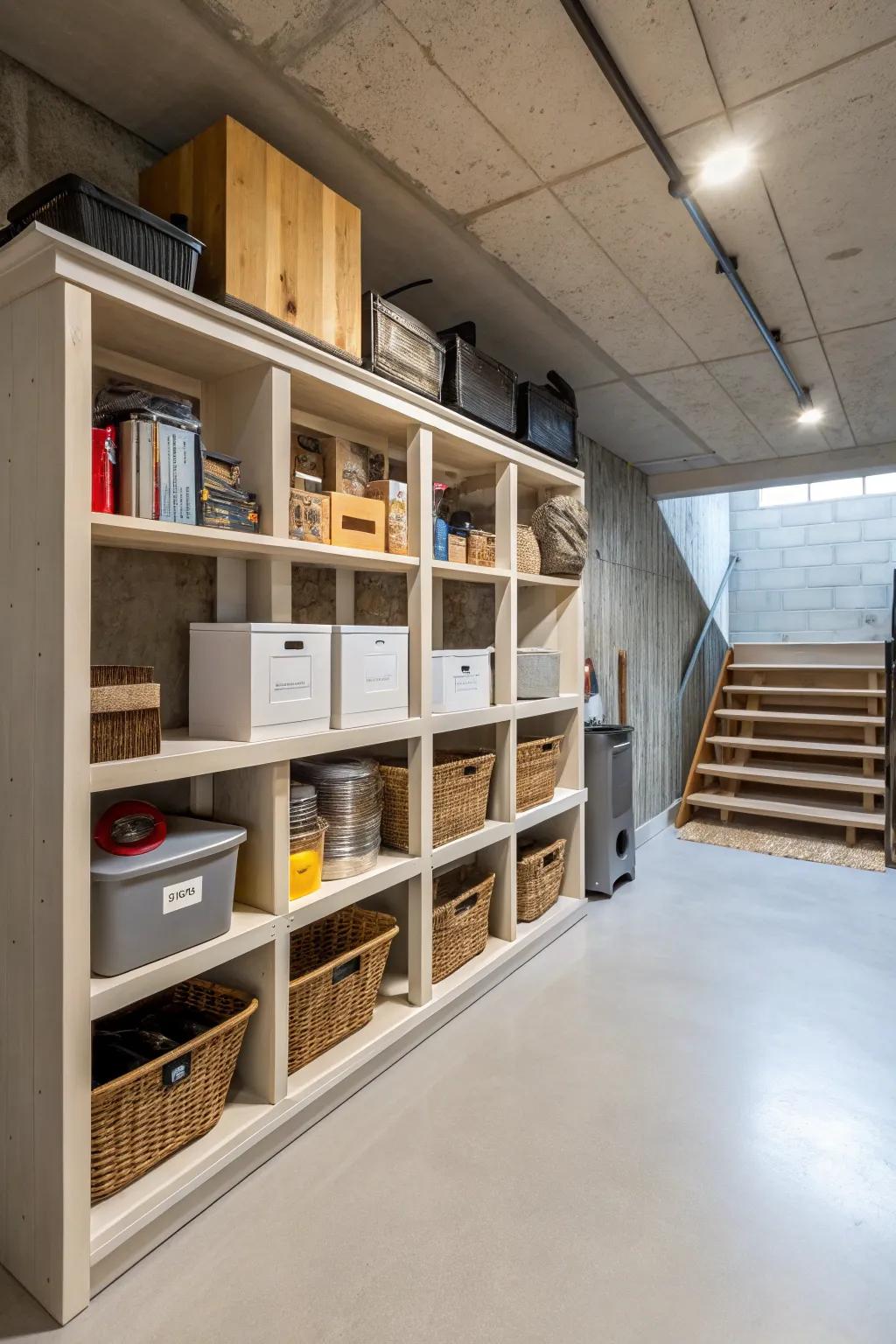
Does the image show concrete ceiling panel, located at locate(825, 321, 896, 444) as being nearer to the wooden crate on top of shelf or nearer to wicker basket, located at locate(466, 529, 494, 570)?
wicker basket, located at locate(466, 529, 494, 570)

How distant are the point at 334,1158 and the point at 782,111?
296 centimetres

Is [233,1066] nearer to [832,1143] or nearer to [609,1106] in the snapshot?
[609,1106]

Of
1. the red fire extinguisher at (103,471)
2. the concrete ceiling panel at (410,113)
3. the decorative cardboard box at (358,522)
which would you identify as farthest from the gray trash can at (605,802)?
the red fire extinguisher at (103,471)

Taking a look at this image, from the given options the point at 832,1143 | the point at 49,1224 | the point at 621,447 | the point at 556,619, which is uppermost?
the point at 621,447

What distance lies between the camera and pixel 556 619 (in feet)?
11.5

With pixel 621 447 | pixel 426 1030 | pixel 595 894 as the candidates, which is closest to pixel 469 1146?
pixel 426 1030

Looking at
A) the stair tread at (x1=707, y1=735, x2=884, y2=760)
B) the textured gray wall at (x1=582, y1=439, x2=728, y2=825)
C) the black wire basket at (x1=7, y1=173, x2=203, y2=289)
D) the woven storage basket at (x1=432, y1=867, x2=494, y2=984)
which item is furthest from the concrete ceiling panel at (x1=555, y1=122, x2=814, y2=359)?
the stair tread at (x1=707, y1=735, x2=884, y2=760)

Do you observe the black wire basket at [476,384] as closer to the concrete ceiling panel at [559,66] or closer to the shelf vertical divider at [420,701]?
the shelf vertical divider at [420,701]

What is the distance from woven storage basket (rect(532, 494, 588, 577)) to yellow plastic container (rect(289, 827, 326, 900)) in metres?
1.74

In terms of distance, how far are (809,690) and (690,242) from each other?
4104 mm

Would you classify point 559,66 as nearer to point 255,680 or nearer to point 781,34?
point 781,34

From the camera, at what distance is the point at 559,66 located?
5.52 feet

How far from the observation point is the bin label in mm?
1639

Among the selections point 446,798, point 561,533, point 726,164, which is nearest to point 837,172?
point 726,164
